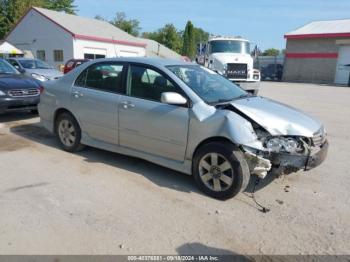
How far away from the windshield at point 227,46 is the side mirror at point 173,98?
11752 mm

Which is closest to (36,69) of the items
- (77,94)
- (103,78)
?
(77,94)

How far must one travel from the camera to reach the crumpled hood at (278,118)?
4.14 m

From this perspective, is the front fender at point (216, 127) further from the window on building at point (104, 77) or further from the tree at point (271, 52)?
the tree at point (271, 52)

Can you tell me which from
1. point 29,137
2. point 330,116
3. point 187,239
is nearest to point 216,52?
point 330,116

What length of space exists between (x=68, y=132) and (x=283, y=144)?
3.61 m

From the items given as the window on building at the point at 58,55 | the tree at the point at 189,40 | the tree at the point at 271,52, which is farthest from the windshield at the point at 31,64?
the tree at the point at 271,52

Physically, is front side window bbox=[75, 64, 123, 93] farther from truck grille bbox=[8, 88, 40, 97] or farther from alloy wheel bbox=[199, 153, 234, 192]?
truck grille bbox=[8, 88, 40, 97]

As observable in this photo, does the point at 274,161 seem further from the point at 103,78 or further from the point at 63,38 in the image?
the point at 63,38

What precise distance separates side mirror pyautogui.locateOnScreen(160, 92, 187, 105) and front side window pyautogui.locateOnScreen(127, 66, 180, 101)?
0.20m

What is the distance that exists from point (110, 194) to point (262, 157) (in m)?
1.92

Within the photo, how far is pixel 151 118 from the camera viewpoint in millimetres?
4691

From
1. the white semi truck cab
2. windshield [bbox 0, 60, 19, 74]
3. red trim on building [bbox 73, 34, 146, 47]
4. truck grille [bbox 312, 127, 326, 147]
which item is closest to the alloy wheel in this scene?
truck grille [bbox 312, 127, 326, 147]

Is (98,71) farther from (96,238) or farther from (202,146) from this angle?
(96,238)

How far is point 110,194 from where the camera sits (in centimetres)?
428
